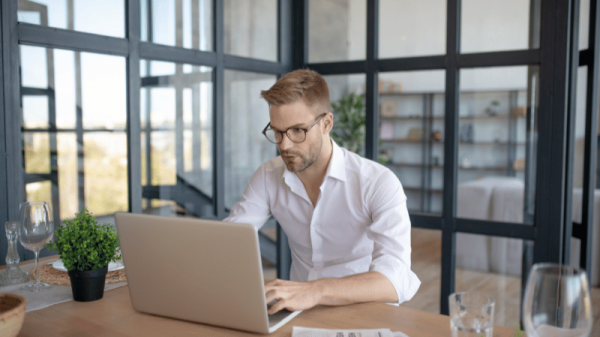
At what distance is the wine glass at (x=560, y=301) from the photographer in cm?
71

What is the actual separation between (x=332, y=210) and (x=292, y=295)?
0.69 m

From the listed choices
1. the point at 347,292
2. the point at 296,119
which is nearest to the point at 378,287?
the point at 347,292

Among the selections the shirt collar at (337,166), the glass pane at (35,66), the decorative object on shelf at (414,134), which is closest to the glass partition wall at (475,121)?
the decorative object on shelf at (414,134)

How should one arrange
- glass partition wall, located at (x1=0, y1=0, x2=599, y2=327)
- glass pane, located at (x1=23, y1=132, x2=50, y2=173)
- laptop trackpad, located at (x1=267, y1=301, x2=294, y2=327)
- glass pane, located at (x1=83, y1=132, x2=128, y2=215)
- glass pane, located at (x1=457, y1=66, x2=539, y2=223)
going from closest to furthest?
laptop trackpad, located at (x1=267, y1=301, x2=294, y2=327)
glass pane, located at (x1=23, y1=132, x2=50, y2=173)
glass partition wall, located at (x1=0, y1=0, x2=599, y2=327)
glass pane, located at (x1=83, y1=132, x2=128, y2=215)
glass pane, located at (x1=457, y1=66, x2=539, y2=223)

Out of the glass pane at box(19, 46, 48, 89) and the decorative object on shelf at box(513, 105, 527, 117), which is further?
the decorative object on shelf at box(513, 105, 527, 117)

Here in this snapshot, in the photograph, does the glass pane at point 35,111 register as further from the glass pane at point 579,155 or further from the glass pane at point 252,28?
the glass pane at point 579,155

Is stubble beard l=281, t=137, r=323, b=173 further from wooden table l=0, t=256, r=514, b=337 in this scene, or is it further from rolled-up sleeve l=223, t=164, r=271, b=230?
wooden table l=0, t=256, r=514, b=337

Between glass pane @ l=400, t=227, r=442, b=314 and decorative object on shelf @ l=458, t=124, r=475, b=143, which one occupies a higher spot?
decorative object on shelf @ l=458, t=124, r=475, b=143

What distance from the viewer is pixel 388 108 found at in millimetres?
2861

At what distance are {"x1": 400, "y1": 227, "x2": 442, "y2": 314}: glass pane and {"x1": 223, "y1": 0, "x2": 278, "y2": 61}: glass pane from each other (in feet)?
4.55

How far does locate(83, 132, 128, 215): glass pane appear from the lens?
2215 mm

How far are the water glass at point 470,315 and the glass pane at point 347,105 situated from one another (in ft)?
6.84

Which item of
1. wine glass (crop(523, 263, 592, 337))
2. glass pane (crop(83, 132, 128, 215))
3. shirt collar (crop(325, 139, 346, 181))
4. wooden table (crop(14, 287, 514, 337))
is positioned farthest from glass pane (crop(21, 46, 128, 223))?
wine glass (crop(523, 263, 592, 337))

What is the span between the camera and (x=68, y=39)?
78.5 inches
